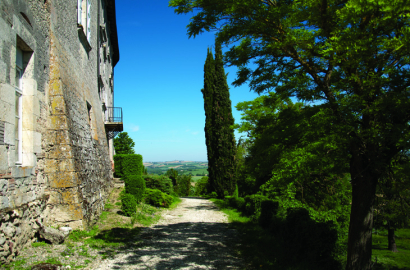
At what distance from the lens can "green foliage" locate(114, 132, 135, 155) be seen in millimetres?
29337

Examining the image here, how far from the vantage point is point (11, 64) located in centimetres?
479

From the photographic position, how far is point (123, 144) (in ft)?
98.0

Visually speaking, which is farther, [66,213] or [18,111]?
[66,213]

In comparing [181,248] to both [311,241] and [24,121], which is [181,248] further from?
[24,121]

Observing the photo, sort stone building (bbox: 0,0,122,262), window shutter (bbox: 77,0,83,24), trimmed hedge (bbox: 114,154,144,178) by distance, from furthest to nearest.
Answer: trimmed hedge (bbox: 114,154,144,178)
window shutter (bbox: 77,0,83,24)
stone building (bbox: 0,0,122,262)

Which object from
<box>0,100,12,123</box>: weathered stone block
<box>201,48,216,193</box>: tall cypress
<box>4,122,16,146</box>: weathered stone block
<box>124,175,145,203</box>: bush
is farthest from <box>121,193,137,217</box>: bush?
<box>201,48,216,193</box>: tall cypress

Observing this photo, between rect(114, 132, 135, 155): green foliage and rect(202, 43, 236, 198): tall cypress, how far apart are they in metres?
13.0

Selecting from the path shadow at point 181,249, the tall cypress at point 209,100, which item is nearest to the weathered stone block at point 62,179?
the path shadow at point 181,249

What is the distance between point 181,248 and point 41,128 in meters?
4.47

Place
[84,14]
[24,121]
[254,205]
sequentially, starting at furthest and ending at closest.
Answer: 1. [254,205]
2. [84,14]
3. [24,121]

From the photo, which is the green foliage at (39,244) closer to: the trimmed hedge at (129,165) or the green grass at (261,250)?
the green grass at (261,250)

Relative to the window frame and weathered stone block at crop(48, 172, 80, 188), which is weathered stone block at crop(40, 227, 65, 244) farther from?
the window frame

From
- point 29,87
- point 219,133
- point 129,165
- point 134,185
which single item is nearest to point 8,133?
point 29,87

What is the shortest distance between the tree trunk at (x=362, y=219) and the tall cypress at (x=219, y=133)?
46.6ft
